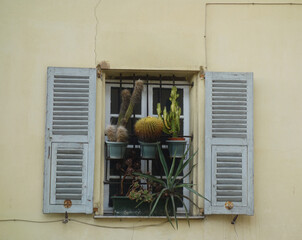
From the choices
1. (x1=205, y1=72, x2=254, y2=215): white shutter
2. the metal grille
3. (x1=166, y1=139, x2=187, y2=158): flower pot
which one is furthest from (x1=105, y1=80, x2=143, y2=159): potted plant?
(x1=205, y1=72, x2=254, y2=215): white shutter

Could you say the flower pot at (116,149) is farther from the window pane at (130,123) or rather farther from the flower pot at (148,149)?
the window pane at (130,123)

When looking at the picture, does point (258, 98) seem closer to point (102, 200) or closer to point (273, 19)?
point (273, 19)

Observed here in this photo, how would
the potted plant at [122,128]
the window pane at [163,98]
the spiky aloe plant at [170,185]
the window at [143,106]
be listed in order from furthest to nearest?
the window pane at [163,98] < the window at [143,106] < the potted plant at [122,128] < the spiky aloe plant at [170,185]

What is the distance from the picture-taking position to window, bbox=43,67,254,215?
14.2 feet

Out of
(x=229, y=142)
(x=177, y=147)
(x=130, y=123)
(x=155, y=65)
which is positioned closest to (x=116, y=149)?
(x=130, y=123)

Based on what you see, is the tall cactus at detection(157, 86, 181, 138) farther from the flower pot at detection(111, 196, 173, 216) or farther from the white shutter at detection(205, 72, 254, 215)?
the flower pot at detection(111, 196, 173, 216)

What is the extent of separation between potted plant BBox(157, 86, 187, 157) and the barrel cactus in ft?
0.47

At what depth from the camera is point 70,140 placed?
4.38 m

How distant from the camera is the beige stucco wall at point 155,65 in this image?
441 cm

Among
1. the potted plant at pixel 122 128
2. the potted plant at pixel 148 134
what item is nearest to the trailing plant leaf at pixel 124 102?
the potted plant at pixel 122 128

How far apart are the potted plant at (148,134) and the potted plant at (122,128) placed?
Answer: 0.50 ft

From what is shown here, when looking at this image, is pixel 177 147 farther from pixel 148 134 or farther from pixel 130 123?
pixel 130 123

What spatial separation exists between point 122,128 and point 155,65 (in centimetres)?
75

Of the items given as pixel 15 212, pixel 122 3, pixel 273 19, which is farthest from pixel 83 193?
pixel 273 19
